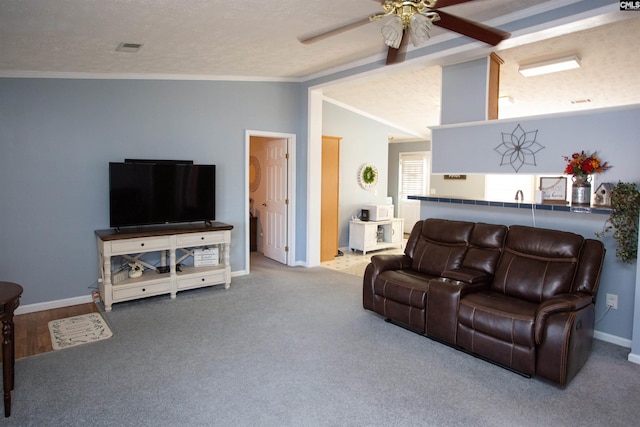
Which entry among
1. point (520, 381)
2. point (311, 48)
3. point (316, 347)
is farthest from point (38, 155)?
point (520, 381)

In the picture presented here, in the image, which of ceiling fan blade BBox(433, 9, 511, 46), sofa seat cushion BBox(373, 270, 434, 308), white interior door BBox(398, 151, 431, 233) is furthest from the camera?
white interior door BBox(398, 151, 431, 233)

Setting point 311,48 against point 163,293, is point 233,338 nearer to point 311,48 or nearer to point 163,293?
point 163,293

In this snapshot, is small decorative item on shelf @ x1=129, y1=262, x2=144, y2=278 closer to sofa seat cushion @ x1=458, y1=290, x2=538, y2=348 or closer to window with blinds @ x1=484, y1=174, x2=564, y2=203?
sofa seat cushion @ x1=458, y1=290, x2=538, y2=348

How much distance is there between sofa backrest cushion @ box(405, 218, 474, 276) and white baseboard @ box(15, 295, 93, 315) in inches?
142

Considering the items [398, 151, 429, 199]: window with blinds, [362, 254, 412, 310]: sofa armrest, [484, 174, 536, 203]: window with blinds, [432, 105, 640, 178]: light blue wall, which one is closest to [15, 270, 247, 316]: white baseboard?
[362, 254, 412, 310]: sofa armrest

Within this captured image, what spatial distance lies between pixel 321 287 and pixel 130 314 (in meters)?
2.21

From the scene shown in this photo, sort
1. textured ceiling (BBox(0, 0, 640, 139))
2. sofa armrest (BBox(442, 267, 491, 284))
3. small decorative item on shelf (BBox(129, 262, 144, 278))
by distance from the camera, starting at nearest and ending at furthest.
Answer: textured ceiling (BBox(0, 0, 640, 139))
sofa armrest (BBox(442, 267, 491, 284))
small decorative item on shelf (BBox(129, 262, 144, 278))

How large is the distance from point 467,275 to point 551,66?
2.63m

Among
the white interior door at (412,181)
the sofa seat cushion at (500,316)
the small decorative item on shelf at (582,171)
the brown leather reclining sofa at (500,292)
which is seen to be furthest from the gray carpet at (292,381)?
the white interior door at (412,181)

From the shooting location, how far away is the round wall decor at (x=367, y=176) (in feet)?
25.1

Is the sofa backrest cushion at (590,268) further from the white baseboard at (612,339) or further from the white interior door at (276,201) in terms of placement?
the white interior door at (276,201)

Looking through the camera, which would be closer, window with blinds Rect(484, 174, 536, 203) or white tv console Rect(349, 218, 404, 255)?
white tv console Rect(349, 218, 404, 255)

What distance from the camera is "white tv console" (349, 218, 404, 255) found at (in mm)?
7191

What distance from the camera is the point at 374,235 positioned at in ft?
24.1
